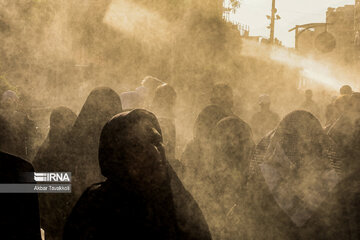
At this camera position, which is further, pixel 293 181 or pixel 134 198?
pixel 293 181

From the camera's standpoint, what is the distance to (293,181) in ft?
10.7

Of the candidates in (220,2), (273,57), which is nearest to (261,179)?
(220,2)

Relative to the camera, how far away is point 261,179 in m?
3.40

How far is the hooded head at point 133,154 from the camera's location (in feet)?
7.05

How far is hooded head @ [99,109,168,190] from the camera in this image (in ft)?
7.05

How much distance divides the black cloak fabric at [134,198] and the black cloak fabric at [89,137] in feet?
4.40

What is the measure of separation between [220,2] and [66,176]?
1643cm

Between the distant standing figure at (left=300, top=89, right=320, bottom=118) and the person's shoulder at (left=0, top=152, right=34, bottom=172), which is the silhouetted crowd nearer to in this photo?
the person's shoulder at (left=0, top=152, right=34, bottom=172)

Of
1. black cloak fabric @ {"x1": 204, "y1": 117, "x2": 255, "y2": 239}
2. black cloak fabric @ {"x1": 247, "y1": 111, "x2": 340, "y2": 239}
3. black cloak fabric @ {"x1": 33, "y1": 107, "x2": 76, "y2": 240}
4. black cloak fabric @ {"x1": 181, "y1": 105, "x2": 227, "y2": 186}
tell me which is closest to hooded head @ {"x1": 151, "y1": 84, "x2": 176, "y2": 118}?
black cloak fabric @ {"x1": 181, "y1": 105, "x2": 227, "y2": 186}

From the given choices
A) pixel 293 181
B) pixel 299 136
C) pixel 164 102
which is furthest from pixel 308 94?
pixel 293 181

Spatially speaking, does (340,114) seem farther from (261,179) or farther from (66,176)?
(66,176)

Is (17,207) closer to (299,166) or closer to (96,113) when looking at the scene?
(96,113)

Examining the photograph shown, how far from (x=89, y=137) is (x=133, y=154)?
61.4 inches

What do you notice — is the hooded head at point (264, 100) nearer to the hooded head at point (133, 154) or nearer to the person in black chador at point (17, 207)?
the hooded head at point (133, 154)
